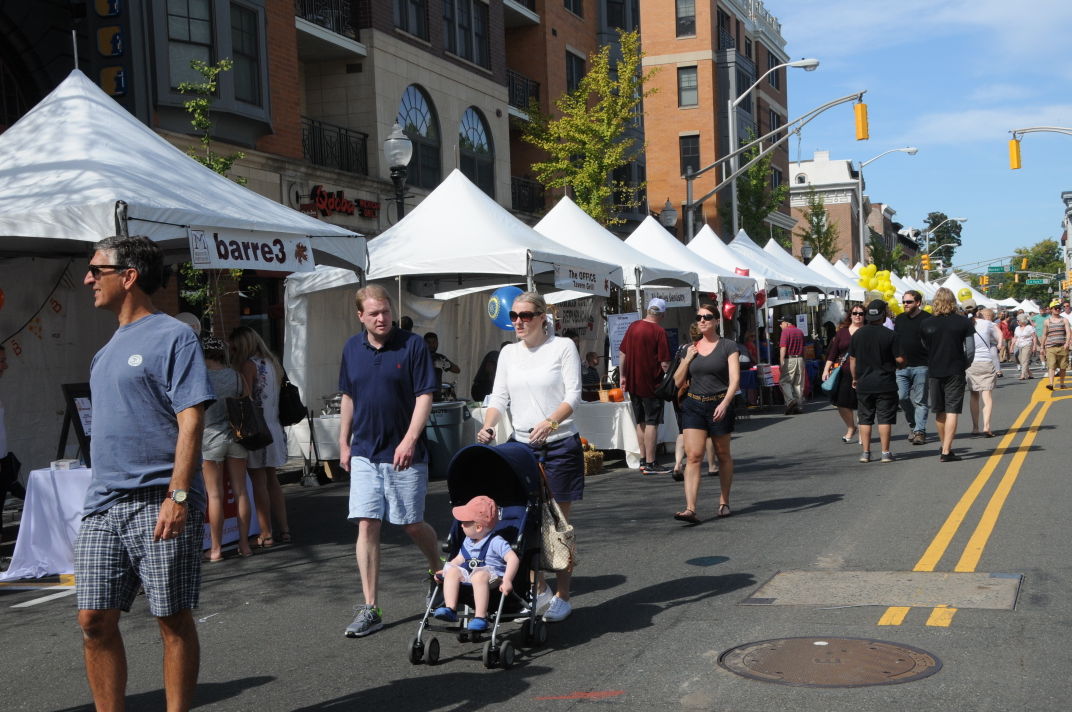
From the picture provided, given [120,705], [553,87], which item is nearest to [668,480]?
[120,705]

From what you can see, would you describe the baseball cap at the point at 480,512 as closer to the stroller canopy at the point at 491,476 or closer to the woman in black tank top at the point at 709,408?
the stroller canopy at the point at 491,476

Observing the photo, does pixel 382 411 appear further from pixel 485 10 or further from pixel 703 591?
pixel 485 10

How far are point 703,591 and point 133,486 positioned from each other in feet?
12.7

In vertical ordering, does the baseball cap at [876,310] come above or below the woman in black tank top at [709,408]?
above

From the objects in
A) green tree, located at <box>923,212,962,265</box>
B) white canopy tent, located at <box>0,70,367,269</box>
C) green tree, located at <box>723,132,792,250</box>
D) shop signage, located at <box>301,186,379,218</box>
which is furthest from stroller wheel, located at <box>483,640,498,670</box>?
green tree, located at <box>923,212,962,265</box>

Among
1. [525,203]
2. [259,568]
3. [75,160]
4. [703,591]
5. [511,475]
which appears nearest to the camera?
[511,475]

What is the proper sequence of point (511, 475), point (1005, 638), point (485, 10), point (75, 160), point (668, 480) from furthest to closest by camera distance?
1. point (485, 10)
2. point (668, 480)
3. point (75, 160)
4. point (511, 475)
5. point (1005, 638)

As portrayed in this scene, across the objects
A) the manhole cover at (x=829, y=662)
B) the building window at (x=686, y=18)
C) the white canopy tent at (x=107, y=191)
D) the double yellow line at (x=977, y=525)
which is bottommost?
the double yellow line at (x=977, y=525)

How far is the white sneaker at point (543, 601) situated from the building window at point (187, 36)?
14.2 m

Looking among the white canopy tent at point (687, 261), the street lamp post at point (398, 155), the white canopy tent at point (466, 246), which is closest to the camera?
the white canopy tent at point (466, 246)

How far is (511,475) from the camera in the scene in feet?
20.4

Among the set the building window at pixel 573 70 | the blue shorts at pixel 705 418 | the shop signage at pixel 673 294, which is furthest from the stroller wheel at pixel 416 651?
the building window at pixel 573 70

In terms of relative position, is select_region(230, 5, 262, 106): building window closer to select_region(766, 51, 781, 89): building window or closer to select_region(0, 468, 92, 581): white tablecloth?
select_region(0, 468, 92, 581): white tablecloth

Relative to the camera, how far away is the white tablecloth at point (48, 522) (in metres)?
8.95
